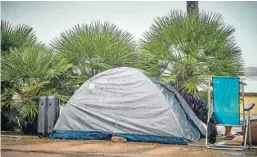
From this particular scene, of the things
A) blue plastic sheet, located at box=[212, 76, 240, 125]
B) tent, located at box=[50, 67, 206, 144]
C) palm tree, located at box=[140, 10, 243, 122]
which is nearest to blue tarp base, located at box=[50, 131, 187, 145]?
tent, located at box=[50, 67, 206, 144]

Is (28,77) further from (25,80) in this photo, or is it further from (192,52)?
(192,52)

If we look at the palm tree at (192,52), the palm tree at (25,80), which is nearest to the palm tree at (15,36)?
the palm tree at (25,80)

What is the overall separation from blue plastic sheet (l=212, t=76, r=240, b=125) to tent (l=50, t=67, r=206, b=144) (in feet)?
3.08

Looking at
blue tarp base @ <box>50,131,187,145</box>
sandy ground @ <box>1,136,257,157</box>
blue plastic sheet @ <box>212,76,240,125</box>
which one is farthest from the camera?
blue tarp base @ <box>50,131,187,145</box>

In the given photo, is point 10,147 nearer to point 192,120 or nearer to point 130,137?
point 130,137

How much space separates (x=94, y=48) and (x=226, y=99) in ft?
13.5

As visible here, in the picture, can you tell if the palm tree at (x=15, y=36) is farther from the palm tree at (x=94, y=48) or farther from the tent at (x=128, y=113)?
the tent at (x=128, y=113)

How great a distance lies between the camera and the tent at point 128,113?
6.49m

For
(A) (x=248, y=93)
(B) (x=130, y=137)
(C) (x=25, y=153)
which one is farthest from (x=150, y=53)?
(C) (x=25, y=153)

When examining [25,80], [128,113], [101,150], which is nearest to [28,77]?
[25,80]

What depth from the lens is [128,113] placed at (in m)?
6.77

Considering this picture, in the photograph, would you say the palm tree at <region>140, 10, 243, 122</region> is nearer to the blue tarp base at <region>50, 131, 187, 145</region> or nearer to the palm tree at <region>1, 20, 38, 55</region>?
the blue tarp base at <region>50, 131, 187, 145</region>

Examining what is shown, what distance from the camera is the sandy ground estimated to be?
499 centimetres

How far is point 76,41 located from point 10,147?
12.8ft
